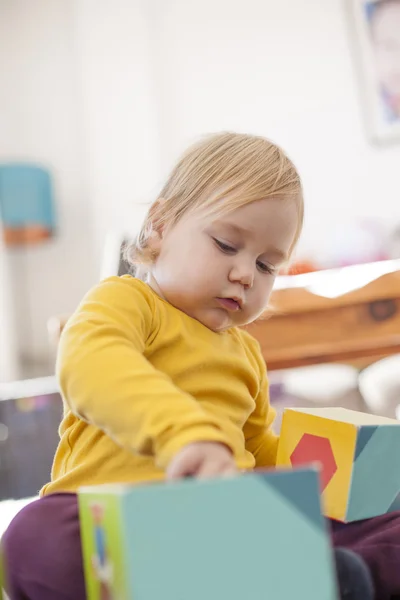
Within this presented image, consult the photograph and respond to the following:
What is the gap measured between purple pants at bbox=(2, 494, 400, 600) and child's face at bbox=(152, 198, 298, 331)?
26 cm

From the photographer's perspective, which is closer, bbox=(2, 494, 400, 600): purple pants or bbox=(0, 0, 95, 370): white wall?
bbox=(2, 494, 400, 600): purple pants

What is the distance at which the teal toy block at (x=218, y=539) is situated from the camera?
40cm

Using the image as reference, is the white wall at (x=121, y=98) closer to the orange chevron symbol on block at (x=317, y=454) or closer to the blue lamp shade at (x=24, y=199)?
the blue lamp shade at (x=24, y=199)

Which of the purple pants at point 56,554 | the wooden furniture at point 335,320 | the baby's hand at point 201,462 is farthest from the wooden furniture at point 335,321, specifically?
the baby's hand at point 201,462

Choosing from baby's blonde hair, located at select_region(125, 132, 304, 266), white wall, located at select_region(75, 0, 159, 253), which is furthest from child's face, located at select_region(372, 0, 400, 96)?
baby's blonde hair, located at select_region(125, 132, 304, 266)

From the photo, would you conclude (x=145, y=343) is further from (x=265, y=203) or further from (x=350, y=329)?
(x=350, y=329)

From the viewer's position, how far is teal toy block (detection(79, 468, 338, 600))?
15.9 inches

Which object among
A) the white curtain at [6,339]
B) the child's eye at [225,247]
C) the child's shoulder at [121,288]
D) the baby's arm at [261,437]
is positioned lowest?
the white curtain at [6,339]

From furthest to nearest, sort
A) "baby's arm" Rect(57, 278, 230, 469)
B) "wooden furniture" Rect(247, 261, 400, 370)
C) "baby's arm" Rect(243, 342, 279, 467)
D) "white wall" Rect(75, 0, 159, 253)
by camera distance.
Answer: "white wall" Rect(75, 0, 159, 253), "wooden furniture" Rect(247, 261, 400, 370), "baby's arm" Rect(243, 342, 279, 467), "baby's arm" Rect(57, 278, 230, 469)

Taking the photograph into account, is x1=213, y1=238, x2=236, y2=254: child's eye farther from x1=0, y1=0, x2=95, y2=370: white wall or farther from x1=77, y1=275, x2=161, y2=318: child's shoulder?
x1=0, y1=0, x2=95, y2=370: white wall

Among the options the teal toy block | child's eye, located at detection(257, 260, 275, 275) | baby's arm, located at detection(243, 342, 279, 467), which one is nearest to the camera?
the teal toy block

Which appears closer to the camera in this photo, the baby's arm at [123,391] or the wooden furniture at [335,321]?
the baby's arm at [123,391]

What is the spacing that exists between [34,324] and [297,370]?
1730 mm

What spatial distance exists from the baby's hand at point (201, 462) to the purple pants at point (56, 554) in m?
0.17
